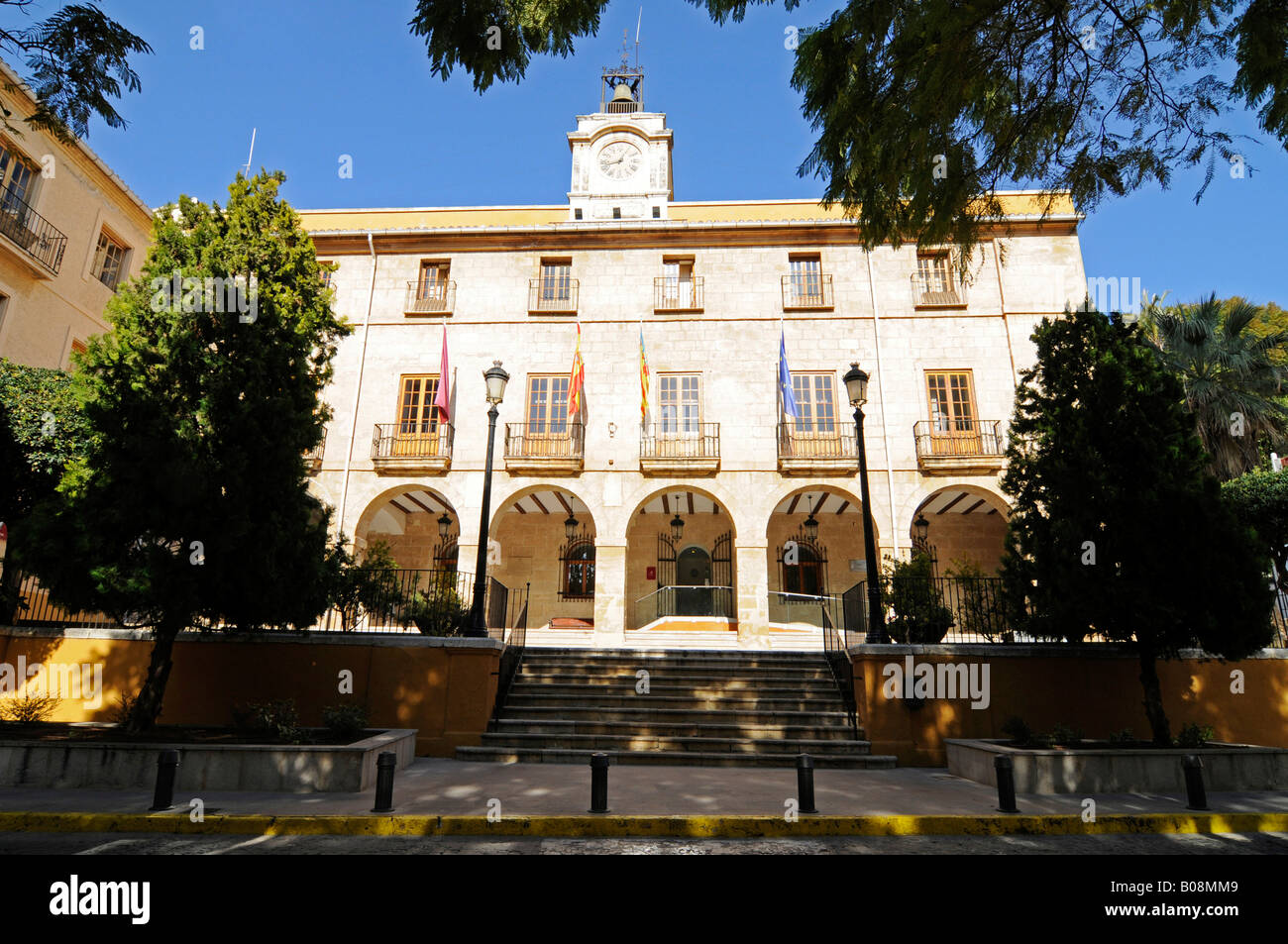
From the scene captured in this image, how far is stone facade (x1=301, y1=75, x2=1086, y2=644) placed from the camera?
17.3 metres

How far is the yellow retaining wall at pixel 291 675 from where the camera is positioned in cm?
954

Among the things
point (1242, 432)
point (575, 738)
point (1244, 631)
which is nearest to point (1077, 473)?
point (1244, 631)

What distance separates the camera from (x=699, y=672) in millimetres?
12031

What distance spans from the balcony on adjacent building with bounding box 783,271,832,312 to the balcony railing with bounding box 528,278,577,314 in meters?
6.32

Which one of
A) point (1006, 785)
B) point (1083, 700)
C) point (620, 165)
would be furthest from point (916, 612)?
point (620, 165)

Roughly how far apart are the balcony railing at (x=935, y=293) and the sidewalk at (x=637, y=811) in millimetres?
13888

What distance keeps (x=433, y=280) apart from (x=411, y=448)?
5.54m

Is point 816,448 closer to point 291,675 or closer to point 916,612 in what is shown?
point 916,612

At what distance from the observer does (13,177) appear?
14828 millimetres

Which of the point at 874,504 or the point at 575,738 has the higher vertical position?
the point at 874,504

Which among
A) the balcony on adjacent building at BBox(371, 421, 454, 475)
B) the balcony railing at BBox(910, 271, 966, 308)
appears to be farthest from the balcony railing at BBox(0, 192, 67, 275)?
the balcony railing at BBox(910, 271, 966, 308)
